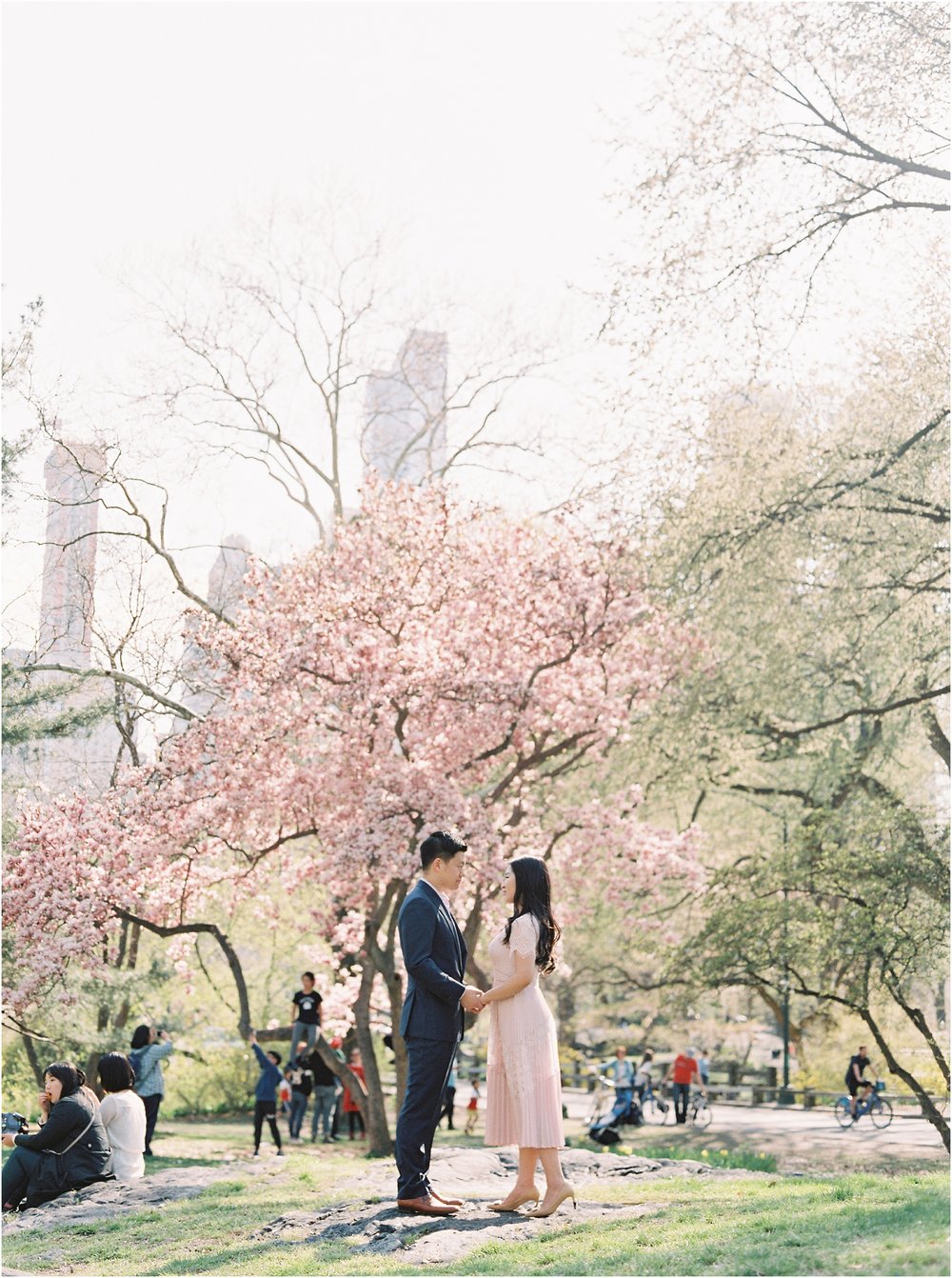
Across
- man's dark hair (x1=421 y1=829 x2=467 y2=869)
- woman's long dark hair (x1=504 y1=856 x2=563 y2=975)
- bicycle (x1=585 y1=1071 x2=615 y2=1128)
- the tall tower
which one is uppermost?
the tall tower

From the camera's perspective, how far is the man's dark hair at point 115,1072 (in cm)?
927

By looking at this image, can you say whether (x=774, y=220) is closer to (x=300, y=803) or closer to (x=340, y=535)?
(x=340, y=535)

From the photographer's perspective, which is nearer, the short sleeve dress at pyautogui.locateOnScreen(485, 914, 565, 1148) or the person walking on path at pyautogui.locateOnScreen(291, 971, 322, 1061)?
the short sleeve dress at pyautogui.locateOnScreen(485, 914, 565, 1148)

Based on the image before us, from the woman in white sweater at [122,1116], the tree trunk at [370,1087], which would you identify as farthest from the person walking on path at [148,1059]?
the woman in white sweater at [122,1116]

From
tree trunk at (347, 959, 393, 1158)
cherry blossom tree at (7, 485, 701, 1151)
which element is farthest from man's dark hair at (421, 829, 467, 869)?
tree trunk at (347, 959, 393, 1158)

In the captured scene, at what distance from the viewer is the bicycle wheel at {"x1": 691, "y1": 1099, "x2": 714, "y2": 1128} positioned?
24.6 m

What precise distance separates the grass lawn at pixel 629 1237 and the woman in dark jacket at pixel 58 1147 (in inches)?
31.1

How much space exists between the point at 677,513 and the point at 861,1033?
17.0 meters

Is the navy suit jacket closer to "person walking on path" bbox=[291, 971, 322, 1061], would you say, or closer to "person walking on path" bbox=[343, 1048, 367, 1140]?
"person walking on path" bbox=[291, 971, 322, 1061]

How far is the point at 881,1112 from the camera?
24062mm

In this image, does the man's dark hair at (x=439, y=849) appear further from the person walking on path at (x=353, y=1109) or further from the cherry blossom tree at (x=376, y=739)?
the person walking on path at (x=353, y=1109)

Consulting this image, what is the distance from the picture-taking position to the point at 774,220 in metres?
12.4

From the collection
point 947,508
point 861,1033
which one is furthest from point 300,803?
point 861,1033

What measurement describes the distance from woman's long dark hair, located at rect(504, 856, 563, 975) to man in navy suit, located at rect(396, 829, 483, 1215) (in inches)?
12.9
